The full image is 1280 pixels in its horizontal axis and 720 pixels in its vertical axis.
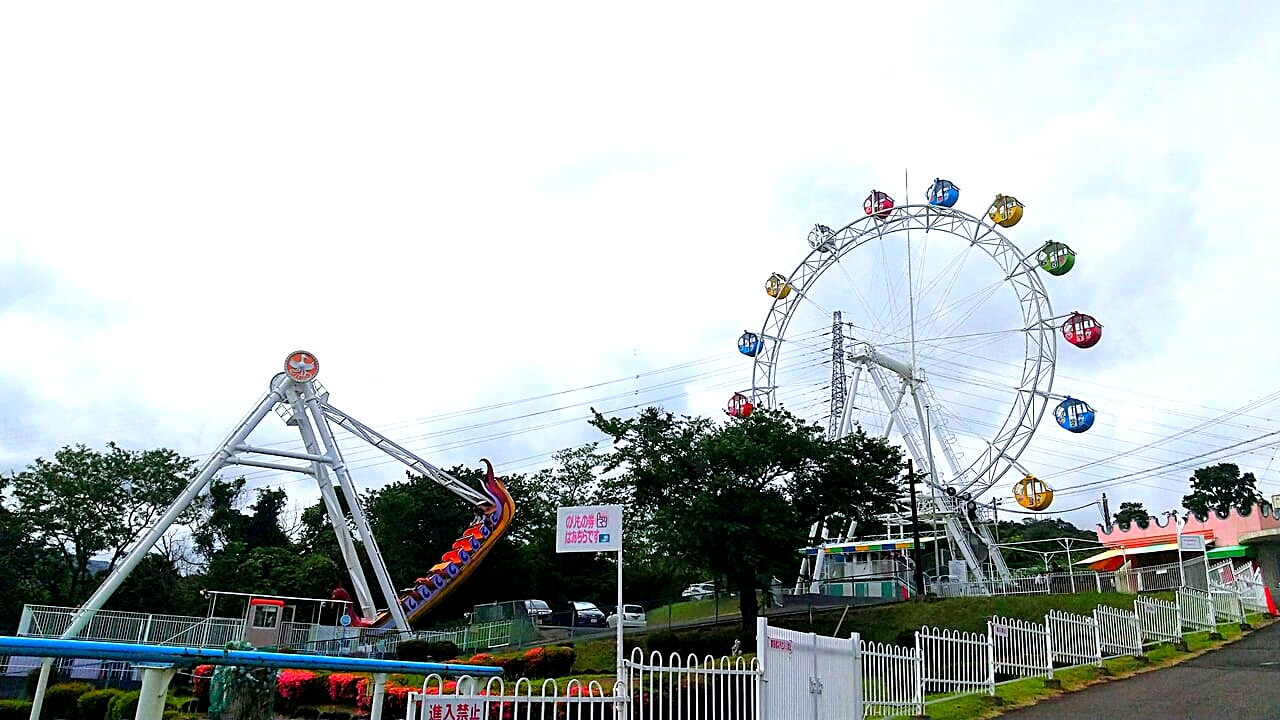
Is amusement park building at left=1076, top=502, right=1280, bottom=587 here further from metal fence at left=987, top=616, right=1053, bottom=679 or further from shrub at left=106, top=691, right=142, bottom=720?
shrub at left=106, top=691, right=142, bottom=720

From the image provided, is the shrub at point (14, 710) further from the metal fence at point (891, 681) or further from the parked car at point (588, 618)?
the parked car at point (588, 618)

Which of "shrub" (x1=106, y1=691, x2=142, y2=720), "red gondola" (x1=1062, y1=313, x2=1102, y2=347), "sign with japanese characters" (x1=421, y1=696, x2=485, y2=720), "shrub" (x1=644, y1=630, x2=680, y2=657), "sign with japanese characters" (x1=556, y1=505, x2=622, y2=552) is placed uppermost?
"red gondola" (x1=1062, y1=313, x2=1102, y2=347)

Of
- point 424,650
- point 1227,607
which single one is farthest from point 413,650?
point 1227,607

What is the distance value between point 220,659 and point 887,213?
38475 mm

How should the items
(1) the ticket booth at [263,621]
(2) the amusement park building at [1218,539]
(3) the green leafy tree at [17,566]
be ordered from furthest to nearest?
(3) the green leafy tree at [17,566] → (2) the amusement park building at [1218,539] → (1) the ticket booth at [263,621]

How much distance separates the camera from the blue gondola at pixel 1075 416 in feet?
112

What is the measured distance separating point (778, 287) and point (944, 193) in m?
8.69

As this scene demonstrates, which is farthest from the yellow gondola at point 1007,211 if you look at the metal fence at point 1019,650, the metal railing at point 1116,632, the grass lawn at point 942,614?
the metal fence at point 1019,650

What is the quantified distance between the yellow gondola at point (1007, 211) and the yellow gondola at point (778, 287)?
9.75 m

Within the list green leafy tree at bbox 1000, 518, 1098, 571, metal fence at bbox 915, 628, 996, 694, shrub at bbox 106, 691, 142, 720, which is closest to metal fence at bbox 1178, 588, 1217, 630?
metal fence at bbox 915, 628, 996, 694

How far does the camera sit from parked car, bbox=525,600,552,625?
37375 mm

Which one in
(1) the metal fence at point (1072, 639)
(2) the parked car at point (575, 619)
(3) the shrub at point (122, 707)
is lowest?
(3) the shrub at point (122, 707)

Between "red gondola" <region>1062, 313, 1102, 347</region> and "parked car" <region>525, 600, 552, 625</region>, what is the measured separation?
24.3 meters

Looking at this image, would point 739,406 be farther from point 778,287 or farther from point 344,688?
point 344,688
